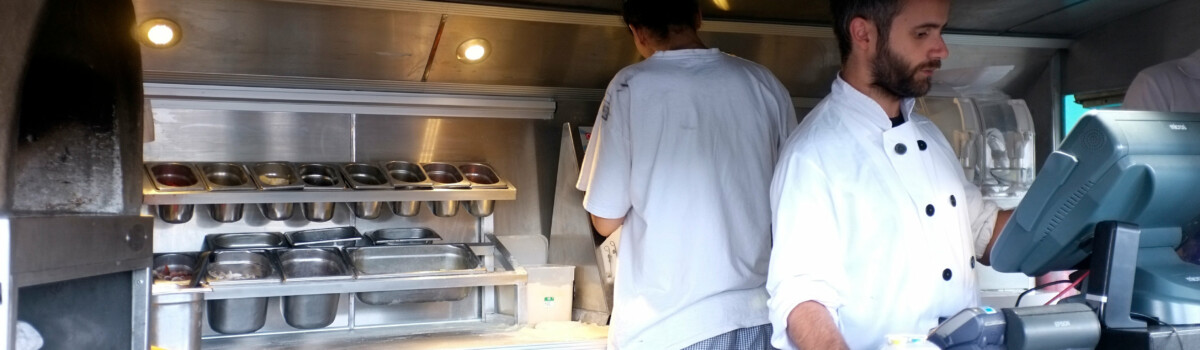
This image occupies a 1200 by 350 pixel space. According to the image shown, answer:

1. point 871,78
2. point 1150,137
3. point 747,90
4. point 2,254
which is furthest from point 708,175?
point 2,254

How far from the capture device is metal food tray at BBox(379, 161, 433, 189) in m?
3.55

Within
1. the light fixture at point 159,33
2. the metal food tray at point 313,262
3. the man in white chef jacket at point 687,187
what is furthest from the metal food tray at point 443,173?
the man in white chef jacket at point 687,187

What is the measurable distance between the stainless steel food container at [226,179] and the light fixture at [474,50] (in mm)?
888

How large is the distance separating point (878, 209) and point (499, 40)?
217 cm

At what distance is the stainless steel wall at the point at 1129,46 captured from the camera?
3.68 meters

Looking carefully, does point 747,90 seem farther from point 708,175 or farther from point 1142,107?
point 1142,107

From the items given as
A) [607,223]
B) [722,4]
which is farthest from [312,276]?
[722,4]

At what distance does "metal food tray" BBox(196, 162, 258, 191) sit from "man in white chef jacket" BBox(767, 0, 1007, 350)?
221cm

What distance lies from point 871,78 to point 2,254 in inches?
58.1

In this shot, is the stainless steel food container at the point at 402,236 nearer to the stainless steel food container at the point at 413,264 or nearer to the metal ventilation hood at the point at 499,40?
the stainless steel food container at the point at 413,264

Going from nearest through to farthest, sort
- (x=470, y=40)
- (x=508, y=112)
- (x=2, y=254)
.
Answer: (x=2, y=254), (x=470, y=40), (x=508, y=112)

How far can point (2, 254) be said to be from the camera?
1.11m

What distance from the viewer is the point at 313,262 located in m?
3.53

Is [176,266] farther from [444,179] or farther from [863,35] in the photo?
[863,35]
